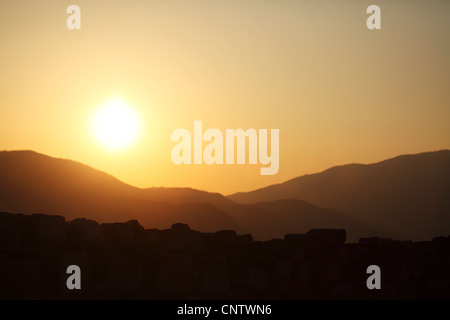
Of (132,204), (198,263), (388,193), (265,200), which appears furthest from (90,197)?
(198,263)

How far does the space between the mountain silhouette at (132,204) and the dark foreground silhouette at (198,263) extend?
938 inches

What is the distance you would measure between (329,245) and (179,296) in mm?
3785

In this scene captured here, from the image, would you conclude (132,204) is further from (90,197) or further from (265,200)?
(265,200)

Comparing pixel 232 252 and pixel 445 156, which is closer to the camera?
pixel 232 252

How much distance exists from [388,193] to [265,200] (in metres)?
10.0

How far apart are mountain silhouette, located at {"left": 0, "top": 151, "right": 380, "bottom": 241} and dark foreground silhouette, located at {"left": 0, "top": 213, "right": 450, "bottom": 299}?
938 inches

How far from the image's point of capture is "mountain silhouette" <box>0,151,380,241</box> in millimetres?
39750

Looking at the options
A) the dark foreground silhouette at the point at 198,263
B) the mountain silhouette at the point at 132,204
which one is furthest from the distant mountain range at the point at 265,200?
the dark foreground silhouette at the point at 198,263

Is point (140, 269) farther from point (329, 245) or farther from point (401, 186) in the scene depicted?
point (401, 186)

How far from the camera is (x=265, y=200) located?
50.6 meters

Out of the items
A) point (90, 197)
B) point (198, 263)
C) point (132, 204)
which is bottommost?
point (198, 263)

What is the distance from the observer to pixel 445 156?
56.8 metres
